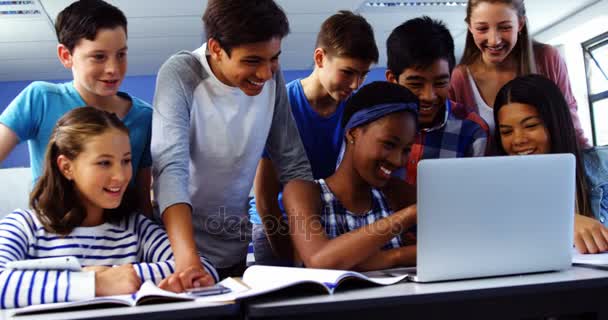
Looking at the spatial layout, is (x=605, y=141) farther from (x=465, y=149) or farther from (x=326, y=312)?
(x=326, y=312)

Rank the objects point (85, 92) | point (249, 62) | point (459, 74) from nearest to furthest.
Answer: point (249, 62) < point (85, 92) < point (459, 74)

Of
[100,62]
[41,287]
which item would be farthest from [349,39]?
[41,287]

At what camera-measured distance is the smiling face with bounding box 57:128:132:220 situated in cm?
128

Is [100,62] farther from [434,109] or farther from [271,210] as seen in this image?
[434,109]

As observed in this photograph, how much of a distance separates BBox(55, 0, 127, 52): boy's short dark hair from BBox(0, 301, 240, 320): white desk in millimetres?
808

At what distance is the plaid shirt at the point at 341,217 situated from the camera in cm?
145

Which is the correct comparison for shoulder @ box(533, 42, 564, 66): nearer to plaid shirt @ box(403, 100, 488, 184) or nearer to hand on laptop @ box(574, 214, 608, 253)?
plaid shirt @ box(403, 100, 488, 184)

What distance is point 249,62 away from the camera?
1.39 m

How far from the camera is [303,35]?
19.6ft

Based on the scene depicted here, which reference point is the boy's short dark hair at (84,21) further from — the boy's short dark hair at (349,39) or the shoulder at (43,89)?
the boy's short dark hair at (349,39)

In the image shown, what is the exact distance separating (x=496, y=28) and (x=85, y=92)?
1115 mm

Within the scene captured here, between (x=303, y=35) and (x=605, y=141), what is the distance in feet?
10.8

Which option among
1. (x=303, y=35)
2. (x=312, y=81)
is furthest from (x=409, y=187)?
(x=303, y=35)

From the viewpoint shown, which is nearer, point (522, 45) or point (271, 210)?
point (271, 210)
